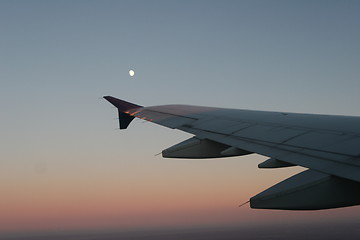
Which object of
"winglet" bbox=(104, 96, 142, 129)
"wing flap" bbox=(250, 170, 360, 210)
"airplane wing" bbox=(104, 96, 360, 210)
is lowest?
"wing flap" bbox=(250, 170, 360, 210)

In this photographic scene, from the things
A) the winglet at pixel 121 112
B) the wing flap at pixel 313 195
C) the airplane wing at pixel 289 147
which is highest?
the winglet at pixel 121 112

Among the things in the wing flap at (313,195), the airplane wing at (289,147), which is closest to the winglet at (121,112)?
the airplane wing at (289,147)

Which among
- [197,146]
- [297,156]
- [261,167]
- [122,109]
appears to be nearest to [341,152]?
[297,156]

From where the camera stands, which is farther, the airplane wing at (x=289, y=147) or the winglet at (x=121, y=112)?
the winglet at (x=121, y=112)

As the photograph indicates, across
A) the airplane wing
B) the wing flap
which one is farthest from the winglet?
the wing flap

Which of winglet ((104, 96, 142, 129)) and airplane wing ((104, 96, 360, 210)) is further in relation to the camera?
winglet ((104, 96, 142, 129))

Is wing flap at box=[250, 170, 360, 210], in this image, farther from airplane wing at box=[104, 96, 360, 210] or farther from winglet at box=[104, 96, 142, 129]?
winglet at box=[104, 96, 142, 129]

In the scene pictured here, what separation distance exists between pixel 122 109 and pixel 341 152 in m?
8.06

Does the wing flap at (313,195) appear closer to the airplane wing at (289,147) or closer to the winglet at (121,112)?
the airplane wing at (289,147)

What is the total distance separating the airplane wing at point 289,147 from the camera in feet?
13.0

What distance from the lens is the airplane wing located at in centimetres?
395

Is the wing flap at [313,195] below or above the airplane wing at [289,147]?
below

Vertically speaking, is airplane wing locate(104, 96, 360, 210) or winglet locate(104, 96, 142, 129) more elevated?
winglet locate(104, 96, 142, 129)

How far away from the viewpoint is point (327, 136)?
5680 millimetres
